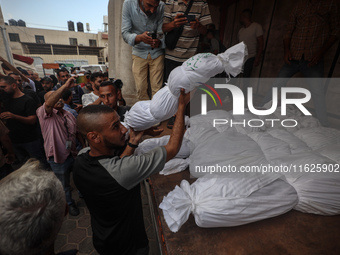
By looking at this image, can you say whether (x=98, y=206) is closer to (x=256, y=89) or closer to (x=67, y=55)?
(x=256, y=89)

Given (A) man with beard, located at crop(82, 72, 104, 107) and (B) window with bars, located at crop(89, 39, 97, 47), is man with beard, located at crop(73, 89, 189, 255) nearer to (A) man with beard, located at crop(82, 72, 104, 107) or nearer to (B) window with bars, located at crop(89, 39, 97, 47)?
(A) man with beard, located at crop(82, 72, 104, 107)

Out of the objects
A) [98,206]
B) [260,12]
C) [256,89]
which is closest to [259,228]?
[98,206]

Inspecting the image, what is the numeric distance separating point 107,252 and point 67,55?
33248mm

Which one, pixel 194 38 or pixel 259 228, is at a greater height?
pixel 194 38

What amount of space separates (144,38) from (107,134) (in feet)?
5.79

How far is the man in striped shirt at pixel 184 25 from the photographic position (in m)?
2.40

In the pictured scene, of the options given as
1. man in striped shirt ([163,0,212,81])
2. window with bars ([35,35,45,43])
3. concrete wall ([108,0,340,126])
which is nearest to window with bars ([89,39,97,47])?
window with bars ([35,35,45,43])

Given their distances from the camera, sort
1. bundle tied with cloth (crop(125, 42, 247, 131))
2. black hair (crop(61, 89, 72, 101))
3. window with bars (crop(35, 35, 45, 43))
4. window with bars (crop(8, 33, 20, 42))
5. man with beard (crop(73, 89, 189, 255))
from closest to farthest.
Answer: man with beard (crop(73, 89, 189, 255)) → bundle tied with cloth (crop(125, 42, 247, 131)) → black hair (crop(61, 89, 72, 101)) → window with bars (crop(8, 33, 20, 42)) → window with bars (crop(35, 35, 45, 43))

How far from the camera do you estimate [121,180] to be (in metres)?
1.10

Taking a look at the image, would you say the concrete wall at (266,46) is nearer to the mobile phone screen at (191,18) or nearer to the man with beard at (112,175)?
the mobile phone screen at (191,18)

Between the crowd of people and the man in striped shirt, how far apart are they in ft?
0.04

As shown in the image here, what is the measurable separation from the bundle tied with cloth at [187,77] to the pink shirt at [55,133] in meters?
1.24

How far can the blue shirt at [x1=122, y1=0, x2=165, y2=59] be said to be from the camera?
8.49ft

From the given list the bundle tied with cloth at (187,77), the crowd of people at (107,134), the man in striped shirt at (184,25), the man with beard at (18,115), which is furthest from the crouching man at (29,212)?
the man with beard at (18,115)
